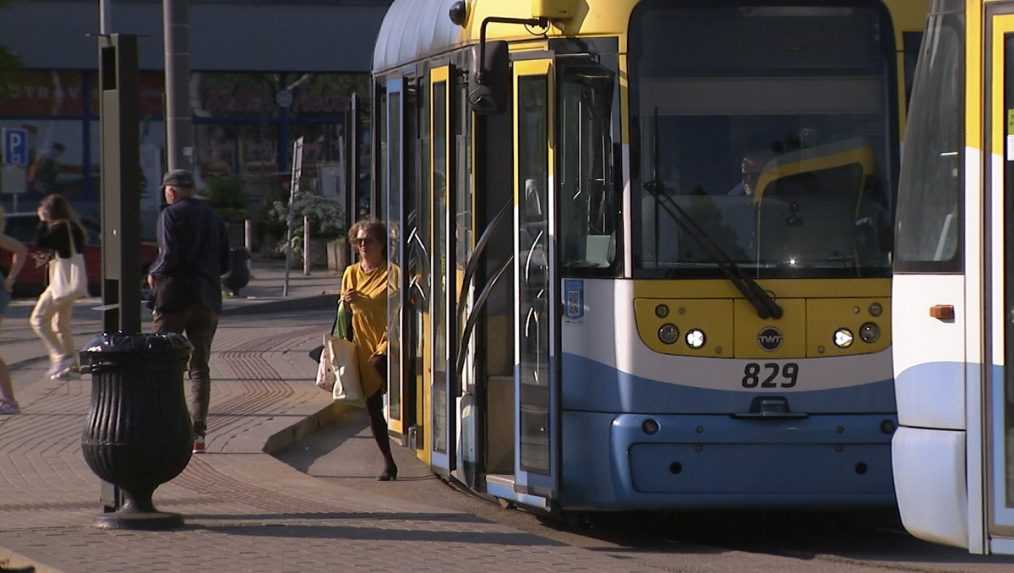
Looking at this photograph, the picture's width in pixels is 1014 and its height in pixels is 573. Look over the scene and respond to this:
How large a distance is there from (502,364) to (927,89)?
127 inches

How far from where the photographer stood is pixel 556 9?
29.6 ft

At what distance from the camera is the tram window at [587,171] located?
352 inches

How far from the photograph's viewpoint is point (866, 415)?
889cm

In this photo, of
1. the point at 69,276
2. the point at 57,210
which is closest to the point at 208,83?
the point at 57,210

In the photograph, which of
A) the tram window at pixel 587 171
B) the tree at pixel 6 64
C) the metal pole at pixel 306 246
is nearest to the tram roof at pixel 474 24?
the tram window at pixel 587 171

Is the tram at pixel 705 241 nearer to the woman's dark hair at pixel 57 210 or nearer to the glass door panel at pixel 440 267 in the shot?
the glass door panel at pixel 440 267

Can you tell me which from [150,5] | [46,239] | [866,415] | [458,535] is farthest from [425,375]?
[150,5]

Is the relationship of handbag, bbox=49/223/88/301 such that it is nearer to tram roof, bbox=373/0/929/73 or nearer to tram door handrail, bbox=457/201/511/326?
tram roof, bbox=373/0/929/73

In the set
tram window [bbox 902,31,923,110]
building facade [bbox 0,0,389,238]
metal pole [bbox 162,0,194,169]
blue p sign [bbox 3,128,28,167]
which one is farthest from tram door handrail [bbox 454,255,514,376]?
building facade [bbox 0,0,389,238]

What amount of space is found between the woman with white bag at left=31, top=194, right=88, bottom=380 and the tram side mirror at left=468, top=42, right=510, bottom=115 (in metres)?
8.33

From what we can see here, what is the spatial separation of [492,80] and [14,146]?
858 inches

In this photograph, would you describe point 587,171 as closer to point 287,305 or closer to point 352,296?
point 352,296

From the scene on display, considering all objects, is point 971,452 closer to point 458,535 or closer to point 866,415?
point 866,415

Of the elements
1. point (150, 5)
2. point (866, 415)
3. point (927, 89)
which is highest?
point (150, 5)
